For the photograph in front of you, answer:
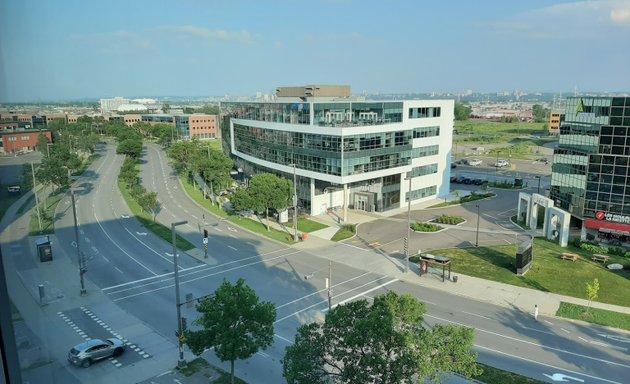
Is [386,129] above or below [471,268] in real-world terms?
above

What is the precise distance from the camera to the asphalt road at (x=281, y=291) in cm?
2052

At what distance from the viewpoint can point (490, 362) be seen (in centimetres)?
2048

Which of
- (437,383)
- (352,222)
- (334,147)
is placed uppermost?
(334,147)

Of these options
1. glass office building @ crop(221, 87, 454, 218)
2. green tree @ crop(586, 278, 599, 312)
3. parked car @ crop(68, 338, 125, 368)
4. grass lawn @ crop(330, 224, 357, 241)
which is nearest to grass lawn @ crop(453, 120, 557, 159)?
glass office building @ crop(221, 87, 454, 218)

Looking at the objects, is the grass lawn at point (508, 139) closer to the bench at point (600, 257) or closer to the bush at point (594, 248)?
the bush at point (594, 248)

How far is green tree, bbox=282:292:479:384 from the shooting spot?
12.9 m

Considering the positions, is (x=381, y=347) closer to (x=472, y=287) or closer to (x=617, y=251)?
(x=472, y=287)

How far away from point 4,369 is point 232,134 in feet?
214

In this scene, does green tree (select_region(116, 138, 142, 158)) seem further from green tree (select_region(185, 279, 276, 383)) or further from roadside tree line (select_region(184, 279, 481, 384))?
roadside tree line (select_region(184, 279, 481, 384))

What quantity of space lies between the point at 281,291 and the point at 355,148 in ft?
64.9

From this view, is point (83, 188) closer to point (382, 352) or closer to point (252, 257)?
point (252, 257)

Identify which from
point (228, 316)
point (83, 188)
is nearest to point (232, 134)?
point (83, 188)

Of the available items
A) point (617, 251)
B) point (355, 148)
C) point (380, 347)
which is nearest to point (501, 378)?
point (380, 347)

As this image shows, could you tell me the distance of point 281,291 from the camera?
28.5 meters
